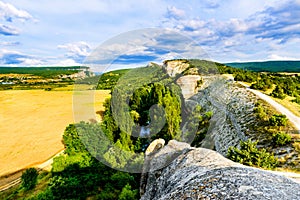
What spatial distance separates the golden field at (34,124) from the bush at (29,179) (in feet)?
27.9

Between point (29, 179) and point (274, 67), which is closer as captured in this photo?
point (29, 179)

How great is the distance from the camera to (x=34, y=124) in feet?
186

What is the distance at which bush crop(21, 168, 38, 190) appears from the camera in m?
23.5

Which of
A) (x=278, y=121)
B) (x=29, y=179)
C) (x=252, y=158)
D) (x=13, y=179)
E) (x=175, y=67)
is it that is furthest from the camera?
(x=175, y=67)

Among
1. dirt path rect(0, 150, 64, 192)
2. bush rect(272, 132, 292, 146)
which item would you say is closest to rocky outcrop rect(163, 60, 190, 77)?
dirt path rect(0, 150, 64, 192)

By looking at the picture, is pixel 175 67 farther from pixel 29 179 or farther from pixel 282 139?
pixel 282 139

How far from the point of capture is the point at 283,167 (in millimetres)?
13508

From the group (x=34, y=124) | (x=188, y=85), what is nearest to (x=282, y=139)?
(x=188, y=85)

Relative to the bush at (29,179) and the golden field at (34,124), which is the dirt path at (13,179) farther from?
the bush at (29,179)

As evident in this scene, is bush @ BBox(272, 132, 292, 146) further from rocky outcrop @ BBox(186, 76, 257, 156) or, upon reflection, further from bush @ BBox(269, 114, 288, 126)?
rocky outcrop @ BBox(186, 76, 257, 156)

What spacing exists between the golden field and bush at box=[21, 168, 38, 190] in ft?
27.9

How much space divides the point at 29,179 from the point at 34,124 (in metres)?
37.0

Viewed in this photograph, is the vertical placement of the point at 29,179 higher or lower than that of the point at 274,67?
lower

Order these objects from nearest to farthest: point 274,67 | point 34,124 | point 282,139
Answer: point 282,139 → point 34,124 → point 274,67
